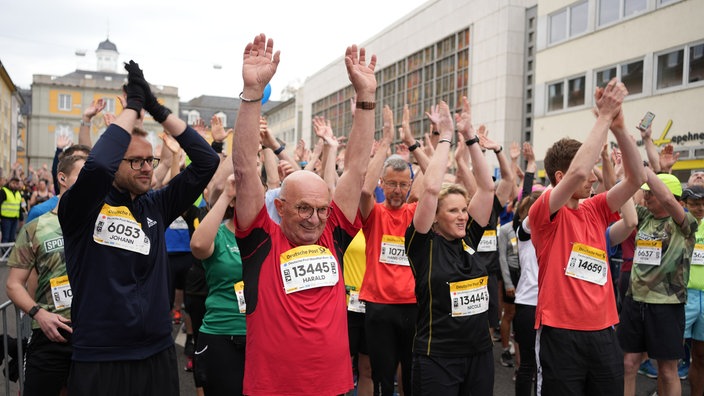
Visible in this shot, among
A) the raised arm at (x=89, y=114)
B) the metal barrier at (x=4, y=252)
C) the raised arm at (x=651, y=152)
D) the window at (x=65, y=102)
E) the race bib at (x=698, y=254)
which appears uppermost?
the window at (x=65, y=102)

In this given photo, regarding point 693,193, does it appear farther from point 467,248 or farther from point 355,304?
point 355,304

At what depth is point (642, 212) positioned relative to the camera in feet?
17.7

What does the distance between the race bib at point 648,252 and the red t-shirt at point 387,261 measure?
6.93ft

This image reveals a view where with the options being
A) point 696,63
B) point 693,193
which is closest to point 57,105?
point 696,63

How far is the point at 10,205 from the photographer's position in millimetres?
17781

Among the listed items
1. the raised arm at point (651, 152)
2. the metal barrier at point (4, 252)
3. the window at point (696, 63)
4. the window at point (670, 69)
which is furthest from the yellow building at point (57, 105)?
the raised arm at point (651, 152)

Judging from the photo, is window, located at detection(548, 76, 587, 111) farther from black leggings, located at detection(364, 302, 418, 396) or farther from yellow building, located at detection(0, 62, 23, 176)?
yellow building, located at detection(0, 62, 23, 176)

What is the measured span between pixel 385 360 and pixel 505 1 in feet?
89.6

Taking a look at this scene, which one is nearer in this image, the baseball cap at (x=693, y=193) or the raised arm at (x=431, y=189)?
the raised arm at (x=431, y=189)

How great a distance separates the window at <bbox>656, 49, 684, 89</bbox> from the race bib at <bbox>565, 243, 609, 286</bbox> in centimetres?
1865

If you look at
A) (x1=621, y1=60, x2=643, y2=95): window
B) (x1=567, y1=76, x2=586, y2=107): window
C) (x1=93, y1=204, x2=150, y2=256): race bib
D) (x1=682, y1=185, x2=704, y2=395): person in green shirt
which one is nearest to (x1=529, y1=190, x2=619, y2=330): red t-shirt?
(x1=682, y1=185, x2=704, y2=395): person in green shirt

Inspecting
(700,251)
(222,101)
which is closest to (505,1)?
(700,251)

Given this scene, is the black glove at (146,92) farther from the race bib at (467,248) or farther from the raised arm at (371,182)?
the race bib at (467,248)

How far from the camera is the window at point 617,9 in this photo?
20922mm
